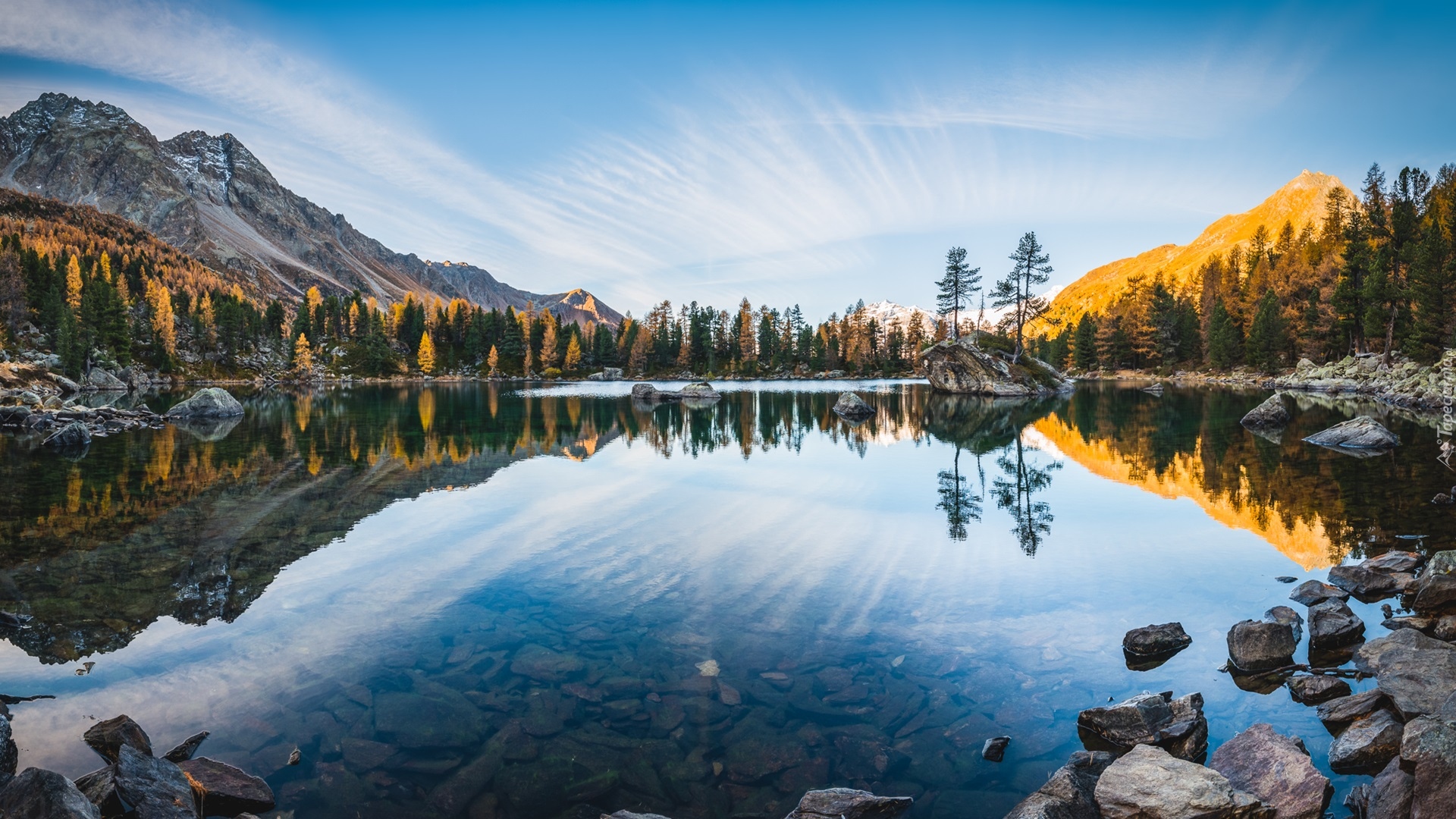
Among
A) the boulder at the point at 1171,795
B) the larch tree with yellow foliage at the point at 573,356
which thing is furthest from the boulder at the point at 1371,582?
the larch tree with yellow foliage at the point at 573,356

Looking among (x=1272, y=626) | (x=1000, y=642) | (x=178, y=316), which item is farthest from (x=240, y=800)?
(x=178, y=316)

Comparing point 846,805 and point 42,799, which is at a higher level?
point 42,799

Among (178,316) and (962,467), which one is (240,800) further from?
(178,316)

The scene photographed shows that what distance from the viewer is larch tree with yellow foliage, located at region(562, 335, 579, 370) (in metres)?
174

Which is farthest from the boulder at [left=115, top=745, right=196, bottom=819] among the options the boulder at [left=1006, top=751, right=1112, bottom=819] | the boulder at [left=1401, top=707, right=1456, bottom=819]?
the boulder at [left=1401, top=707, right=1456, bottom=819]

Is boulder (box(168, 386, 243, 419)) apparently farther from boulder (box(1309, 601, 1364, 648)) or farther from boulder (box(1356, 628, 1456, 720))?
boulder (box(1356, 628, 1456, 720))

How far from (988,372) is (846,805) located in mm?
83221

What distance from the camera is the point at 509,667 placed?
10.4 meters

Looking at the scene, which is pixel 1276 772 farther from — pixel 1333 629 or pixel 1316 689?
pixel 1333 629

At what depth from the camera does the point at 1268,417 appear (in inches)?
1618

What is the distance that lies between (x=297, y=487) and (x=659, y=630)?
68.7ft

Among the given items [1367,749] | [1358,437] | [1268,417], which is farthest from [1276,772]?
[1268,417]

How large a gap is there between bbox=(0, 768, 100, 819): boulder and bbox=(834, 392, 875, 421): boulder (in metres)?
53.0

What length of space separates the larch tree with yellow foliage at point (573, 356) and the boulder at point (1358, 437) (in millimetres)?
158401
